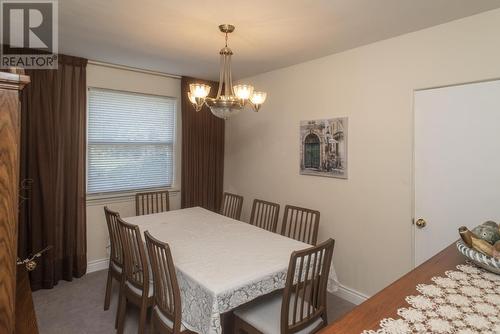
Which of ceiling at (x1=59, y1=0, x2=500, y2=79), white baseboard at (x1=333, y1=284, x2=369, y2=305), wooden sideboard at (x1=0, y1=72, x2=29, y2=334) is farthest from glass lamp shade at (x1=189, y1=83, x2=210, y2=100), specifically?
white baseboard at (x1=333, y1=284, x2=369, y2=305)

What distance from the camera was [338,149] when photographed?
2928 mm

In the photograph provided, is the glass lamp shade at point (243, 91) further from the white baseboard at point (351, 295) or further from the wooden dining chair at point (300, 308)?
the white baseboard at point (351, 295)

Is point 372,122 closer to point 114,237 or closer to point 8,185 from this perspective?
point 114,237

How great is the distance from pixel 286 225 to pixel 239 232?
65 cm

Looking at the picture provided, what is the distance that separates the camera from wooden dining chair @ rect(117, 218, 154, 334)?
6.61 feet

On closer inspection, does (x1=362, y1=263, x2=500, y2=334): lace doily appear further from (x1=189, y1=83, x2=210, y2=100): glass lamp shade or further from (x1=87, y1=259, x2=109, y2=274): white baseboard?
(x1=87, y1=259, x2=109, y2=274): white baseboard

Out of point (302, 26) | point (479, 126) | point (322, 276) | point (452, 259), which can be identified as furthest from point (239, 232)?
point (479, 126)

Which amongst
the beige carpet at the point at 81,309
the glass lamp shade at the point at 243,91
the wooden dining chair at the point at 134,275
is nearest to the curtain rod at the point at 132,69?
the glass lamp shade at the point at 243,91

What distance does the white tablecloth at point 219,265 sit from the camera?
1.58 m

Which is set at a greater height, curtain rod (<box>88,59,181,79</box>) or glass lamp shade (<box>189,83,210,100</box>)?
curtain rod (<box>88,59,181,79</box>)

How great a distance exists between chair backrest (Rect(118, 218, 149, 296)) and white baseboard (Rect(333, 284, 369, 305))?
6.42 ft

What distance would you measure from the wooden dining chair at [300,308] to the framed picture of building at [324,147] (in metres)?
1.38

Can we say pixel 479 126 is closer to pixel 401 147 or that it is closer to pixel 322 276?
pixel 401 147

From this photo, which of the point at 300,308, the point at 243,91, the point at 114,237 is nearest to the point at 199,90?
the point at 243,91
